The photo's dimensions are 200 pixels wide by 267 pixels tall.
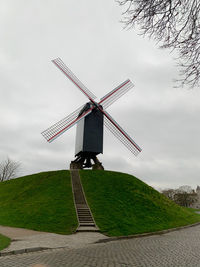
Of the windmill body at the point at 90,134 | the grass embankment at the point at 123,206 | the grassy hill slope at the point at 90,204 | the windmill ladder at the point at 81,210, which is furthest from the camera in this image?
the windmill body at the point at 90,134

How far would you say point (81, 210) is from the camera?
65.6ft

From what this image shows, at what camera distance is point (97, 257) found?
8.80 meters

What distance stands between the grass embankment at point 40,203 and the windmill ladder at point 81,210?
53 centimetres

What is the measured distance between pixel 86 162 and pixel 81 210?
1395cm

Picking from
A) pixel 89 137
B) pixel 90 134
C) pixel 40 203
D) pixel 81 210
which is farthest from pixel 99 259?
pixel 90 134

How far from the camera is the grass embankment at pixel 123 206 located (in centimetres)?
1794

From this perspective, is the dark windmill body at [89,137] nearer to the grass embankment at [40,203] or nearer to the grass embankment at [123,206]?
the grass embankment at [123,206]

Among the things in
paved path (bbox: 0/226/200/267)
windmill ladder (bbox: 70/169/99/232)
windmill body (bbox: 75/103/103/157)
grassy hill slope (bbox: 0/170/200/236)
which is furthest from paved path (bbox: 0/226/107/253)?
windmill body (bbox: 75/103/103/157)

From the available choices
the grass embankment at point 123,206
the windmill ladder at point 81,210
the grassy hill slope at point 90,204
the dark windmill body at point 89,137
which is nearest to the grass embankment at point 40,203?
the grassy hill slope at point 90,204

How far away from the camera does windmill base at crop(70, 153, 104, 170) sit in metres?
32.7

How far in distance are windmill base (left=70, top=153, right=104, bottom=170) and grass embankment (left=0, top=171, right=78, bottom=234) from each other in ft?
11.4

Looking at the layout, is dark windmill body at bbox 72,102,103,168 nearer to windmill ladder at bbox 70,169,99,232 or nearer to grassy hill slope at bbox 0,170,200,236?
grassy hill slope at bbox 0,170,200,236

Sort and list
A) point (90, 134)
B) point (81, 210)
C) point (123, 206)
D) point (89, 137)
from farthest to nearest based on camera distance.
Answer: point (90, 134), point (89, 137), point (123, 206), point (81, 210)

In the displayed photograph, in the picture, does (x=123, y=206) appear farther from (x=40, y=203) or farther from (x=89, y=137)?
(x=89, y=137)
